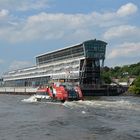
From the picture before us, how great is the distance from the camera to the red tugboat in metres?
97.1

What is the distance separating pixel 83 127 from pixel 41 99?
5843 cm

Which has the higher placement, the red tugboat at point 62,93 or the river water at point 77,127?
the red tugboat at point 62,93

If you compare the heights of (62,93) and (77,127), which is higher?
(62,93)

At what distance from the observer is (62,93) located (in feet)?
321

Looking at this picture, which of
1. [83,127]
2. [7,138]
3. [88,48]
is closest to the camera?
[7,138]

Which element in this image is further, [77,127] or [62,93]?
[62,93]

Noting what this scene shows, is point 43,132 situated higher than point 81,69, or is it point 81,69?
point 81,69

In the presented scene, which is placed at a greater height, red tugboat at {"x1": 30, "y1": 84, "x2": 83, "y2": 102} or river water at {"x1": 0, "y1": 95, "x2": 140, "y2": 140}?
red tugboat at {"x1": 30, "y1": 84, "x2": 83, "y2": 102}

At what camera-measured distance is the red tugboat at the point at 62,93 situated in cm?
9706

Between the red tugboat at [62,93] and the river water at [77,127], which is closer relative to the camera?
the river water at [77,127]

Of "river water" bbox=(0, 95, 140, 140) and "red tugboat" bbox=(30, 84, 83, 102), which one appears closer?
Answer: "river water" bbox=(0, 95, 140, 140)

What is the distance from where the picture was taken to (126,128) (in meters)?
51.8

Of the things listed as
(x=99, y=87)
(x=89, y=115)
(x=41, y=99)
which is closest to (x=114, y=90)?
(x=99, y=87)

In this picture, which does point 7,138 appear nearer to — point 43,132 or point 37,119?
point 43,132
